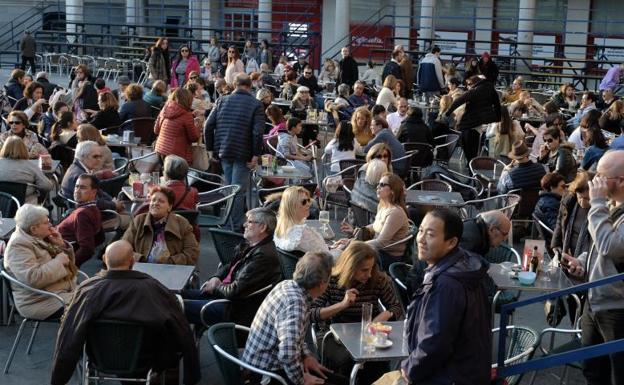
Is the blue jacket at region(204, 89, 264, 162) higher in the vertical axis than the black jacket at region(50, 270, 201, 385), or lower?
higher

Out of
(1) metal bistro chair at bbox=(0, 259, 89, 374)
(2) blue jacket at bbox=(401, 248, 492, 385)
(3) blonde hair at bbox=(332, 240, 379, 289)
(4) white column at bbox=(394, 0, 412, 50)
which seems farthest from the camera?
(4) white column at bbox=(394, 0, 412, 50)

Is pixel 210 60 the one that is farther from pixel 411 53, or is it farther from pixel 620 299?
pixel 620 299

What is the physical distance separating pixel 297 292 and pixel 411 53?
67.2 ft

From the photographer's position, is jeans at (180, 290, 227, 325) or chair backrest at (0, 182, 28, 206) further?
chair backrest at (0, 182, 28, 206)

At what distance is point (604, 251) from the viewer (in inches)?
209

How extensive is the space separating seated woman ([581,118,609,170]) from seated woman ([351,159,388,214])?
270 cm

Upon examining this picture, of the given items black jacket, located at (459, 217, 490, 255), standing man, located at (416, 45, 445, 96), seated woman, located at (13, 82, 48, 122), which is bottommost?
black jacket, located at (459, 217, 490, 255)

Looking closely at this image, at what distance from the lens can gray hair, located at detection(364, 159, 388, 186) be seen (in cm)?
881

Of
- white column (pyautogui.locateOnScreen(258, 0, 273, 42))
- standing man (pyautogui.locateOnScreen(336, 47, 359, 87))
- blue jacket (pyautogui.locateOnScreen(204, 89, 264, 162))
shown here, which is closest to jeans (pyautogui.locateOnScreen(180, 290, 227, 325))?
blue jacket (pyautogui.locateOnScreen(204, 89, 264, 162))

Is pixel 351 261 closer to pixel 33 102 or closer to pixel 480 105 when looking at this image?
pixel 480 105

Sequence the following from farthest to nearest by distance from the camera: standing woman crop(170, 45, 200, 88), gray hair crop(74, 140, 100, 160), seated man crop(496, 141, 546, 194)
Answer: standing woman crop(170, 45, 200, 88) < seated man crop(496, 141, 546, 194) < gray hair crop(74, 140, 100, 160)

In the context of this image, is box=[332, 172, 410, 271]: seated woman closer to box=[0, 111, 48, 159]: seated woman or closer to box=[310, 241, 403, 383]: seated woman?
box=[310, 241, 403, 383]: seated woman

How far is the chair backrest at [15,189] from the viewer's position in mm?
8969

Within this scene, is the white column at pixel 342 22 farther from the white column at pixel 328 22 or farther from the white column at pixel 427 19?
the white column at pixel 328 22
